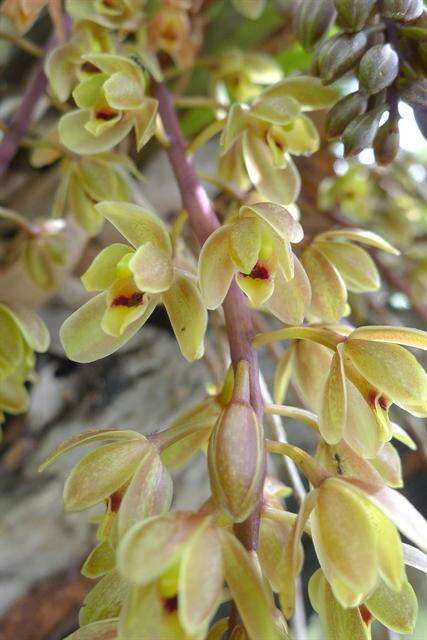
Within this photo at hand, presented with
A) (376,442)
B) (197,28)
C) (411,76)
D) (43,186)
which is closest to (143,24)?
(197,28)

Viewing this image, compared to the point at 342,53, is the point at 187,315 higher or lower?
lower

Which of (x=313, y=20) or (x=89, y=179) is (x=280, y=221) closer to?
(x=313, y=20)

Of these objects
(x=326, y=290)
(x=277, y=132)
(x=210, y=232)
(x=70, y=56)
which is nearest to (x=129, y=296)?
(x=210, y=232)

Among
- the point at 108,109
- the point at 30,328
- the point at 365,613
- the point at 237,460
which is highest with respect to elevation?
the point at 108,109

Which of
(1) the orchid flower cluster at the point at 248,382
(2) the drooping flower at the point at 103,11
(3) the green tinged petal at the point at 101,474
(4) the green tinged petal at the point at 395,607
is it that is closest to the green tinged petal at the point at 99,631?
(1) the orchid flower cluster at the point at 248,382

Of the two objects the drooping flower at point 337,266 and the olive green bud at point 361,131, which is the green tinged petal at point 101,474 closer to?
the drooping flower at point 337,266

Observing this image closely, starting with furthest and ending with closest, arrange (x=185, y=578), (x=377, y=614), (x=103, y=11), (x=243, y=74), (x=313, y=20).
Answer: (x=243, y=74)
(x=103, y=11)
(x=313, y=20)
(x=377, y=614)
(x=185, y=578)

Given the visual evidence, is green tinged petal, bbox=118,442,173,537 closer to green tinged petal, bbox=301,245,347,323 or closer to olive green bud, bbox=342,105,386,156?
green tinged petal, bbox=301,245,347,323

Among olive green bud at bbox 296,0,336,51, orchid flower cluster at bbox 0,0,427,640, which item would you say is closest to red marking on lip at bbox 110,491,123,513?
orchid flower cluster at bbox 0,0,427,640

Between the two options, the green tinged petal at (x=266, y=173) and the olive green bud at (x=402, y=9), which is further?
the green tinged petal at (x=266, y=173)
